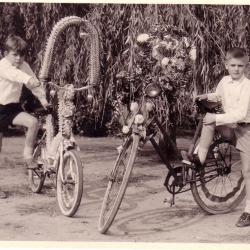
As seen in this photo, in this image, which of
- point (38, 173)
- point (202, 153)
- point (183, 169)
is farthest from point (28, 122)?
point (202, 153)

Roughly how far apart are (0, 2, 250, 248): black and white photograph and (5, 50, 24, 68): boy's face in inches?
0.4

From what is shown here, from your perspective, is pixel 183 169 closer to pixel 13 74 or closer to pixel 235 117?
pixel 235 117

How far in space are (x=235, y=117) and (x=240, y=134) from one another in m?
0.21

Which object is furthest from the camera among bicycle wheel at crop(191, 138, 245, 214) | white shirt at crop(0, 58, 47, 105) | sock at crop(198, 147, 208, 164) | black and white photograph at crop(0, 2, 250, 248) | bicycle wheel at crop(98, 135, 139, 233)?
white shirt at crop(0, 58, 47, 105)

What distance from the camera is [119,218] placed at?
13.3 feet

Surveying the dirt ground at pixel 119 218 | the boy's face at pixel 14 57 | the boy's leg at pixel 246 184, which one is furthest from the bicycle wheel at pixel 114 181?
the boy's face at pixel 14 57

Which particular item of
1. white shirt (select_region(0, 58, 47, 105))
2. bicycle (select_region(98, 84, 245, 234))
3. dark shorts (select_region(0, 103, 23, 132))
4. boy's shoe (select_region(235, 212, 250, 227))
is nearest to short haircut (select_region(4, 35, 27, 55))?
white shirt (select_region(0, 58, 47, 105))

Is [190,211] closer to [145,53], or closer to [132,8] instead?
[145,53]

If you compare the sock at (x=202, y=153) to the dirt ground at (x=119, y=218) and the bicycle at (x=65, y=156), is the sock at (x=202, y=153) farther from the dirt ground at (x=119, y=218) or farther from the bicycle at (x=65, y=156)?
the bicycle at (x=65, y=156)

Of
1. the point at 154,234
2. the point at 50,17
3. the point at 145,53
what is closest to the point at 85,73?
the point at 50,17

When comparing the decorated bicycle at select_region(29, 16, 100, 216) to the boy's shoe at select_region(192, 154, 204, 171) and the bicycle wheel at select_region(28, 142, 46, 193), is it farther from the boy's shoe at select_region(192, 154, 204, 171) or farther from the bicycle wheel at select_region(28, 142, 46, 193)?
the boy's shoe at select_region(192, 154, 204, 171)

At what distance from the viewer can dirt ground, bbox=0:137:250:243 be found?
364 cm

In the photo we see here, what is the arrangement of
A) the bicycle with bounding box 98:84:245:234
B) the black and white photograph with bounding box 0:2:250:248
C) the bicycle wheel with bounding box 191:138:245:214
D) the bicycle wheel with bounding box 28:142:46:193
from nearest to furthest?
1. the bicycle with bounding box 98:84:245:234
2. the black and white photograph with bounding box 0:2:250:248
3. the bicycle wheel with bounding box 191:138:245:214
4. the bicycle wheel with bounding box 28:142:46:193

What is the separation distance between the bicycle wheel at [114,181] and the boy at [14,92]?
39.2 inches
